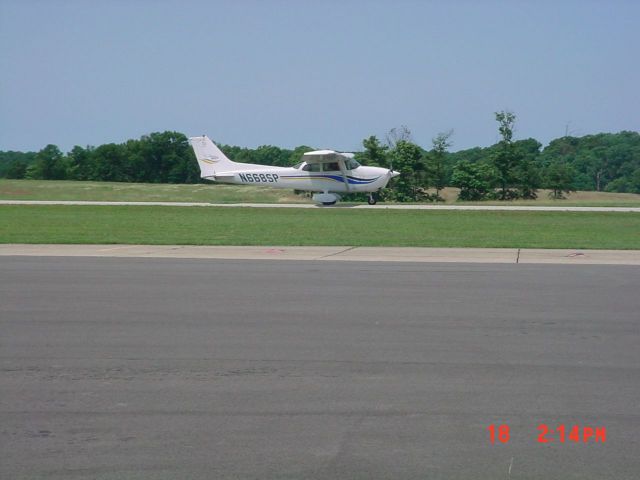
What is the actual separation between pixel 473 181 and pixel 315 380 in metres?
50.7

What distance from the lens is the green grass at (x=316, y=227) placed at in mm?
21766

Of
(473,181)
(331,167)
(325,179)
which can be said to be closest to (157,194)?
(325,179)

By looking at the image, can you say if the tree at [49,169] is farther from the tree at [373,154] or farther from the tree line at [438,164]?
the tree at [373,154]

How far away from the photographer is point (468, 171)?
188 feet

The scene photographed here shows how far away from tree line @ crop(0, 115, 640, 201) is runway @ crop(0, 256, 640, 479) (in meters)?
44.9

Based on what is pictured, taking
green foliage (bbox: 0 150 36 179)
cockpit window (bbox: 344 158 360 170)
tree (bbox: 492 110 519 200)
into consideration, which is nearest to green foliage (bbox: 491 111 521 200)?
tree (bbox: 492 110 519 200)

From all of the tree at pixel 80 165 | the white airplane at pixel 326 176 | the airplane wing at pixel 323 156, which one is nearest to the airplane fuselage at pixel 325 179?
the white airplane at pixel 326 176

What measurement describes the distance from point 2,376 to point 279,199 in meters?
43.0

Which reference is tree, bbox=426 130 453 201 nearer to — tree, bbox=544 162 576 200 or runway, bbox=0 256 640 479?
tree, bbox=544 162 576 200

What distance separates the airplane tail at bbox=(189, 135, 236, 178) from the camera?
148 feet

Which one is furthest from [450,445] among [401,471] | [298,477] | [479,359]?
[479,359]

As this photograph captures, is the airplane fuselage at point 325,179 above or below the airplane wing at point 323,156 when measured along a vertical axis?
below

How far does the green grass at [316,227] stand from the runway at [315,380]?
842cm

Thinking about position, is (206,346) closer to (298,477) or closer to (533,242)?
(298,477)
